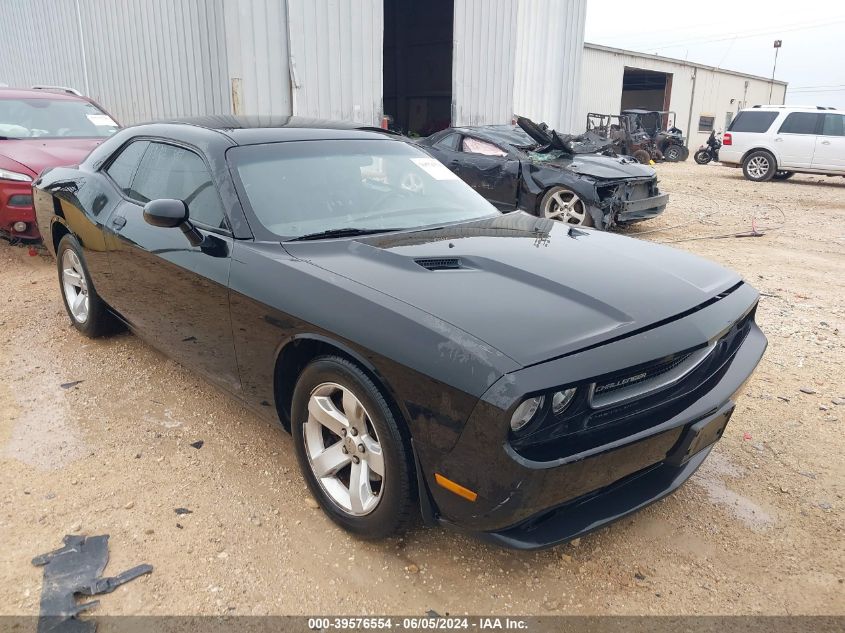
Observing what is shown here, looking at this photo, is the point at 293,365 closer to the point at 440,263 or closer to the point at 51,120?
the point at 440,263

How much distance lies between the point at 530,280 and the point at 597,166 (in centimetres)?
606

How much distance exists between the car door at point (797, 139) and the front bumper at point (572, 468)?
15338mm

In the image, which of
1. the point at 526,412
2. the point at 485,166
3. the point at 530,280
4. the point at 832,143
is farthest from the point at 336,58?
the point at 832,143

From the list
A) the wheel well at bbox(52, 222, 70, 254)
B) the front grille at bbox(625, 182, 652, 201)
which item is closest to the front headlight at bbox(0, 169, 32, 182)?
the wheel well at bbox(52, 222, 70, 254)

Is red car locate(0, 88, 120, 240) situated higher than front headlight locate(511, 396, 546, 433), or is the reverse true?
red car locate(0, 88, 120, 240)

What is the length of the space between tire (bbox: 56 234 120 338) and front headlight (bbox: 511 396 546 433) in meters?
3.21

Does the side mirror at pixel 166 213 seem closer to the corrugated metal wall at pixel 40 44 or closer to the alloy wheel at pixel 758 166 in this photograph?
the corrugated metal wall at pixel 40 44

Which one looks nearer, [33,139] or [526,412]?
[526,412]

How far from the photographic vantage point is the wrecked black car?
7.45m

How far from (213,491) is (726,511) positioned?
7.19 ft

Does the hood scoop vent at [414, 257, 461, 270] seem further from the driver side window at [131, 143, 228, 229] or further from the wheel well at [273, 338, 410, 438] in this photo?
the driver side window at [131, 143, 228, 229]

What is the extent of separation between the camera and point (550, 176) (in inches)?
303

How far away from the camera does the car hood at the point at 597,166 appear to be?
758 centimetres

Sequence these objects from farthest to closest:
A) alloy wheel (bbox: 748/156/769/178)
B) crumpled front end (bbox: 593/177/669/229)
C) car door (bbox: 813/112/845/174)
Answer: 1. alloy wheel (bbox: 748/156/769/178)
2. car door (bbox: 813/112/845/174)
3. crumpled front end (bbox: 593/177/669/229)
